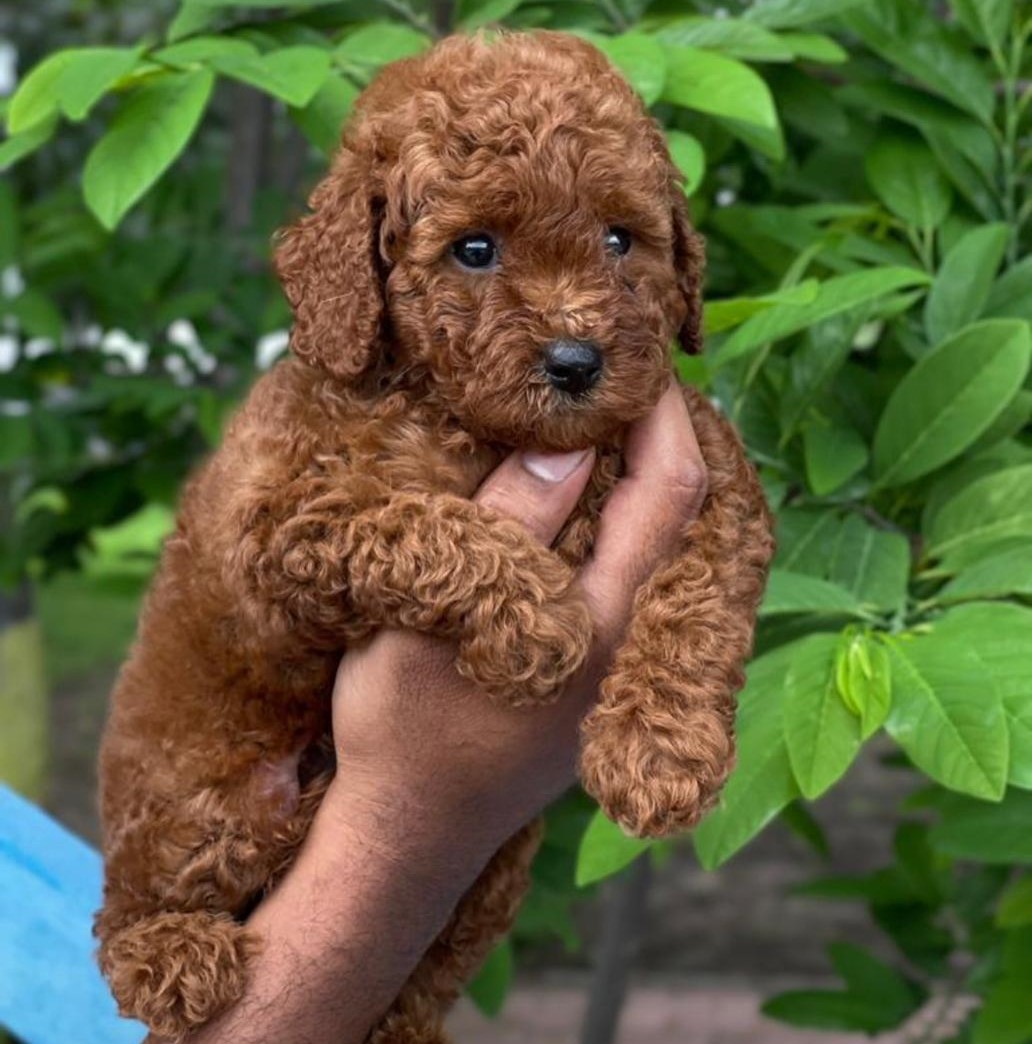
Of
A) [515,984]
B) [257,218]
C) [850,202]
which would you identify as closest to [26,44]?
[257,218]

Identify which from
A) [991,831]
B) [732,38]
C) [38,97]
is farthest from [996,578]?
[38,97]

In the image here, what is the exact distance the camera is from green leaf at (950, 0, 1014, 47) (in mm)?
2850

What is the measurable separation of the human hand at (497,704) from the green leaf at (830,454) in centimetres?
50

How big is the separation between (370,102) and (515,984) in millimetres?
5200

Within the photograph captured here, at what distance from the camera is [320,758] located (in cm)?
241

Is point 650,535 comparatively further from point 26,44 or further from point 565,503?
point 26,44

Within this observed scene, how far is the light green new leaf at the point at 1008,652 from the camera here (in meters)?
2.03

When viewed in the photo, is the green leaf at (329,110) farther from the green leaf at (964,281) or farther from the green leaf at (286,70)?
the green leaf at (964,281)

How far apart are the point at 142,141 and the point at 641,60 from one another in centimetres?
77

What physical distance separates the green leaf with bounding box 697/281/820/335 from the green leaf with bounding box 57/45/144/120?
2.77 feet

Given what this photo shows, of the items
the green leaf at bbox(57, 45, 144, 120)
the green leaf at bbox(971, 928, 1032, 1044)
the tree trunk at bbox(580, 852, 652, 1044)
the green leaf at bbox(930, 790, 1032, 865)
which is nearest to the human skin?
the green leaf at bbox(930, 790, 1032, 865)

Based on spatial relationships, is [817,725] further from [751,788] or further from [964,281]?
[964,281]

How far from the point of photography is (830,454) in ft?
8.84

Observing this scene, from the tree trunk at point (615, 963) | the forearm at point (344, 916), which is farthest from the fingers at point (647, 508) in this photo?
the tree trunk at point (615, 963)
